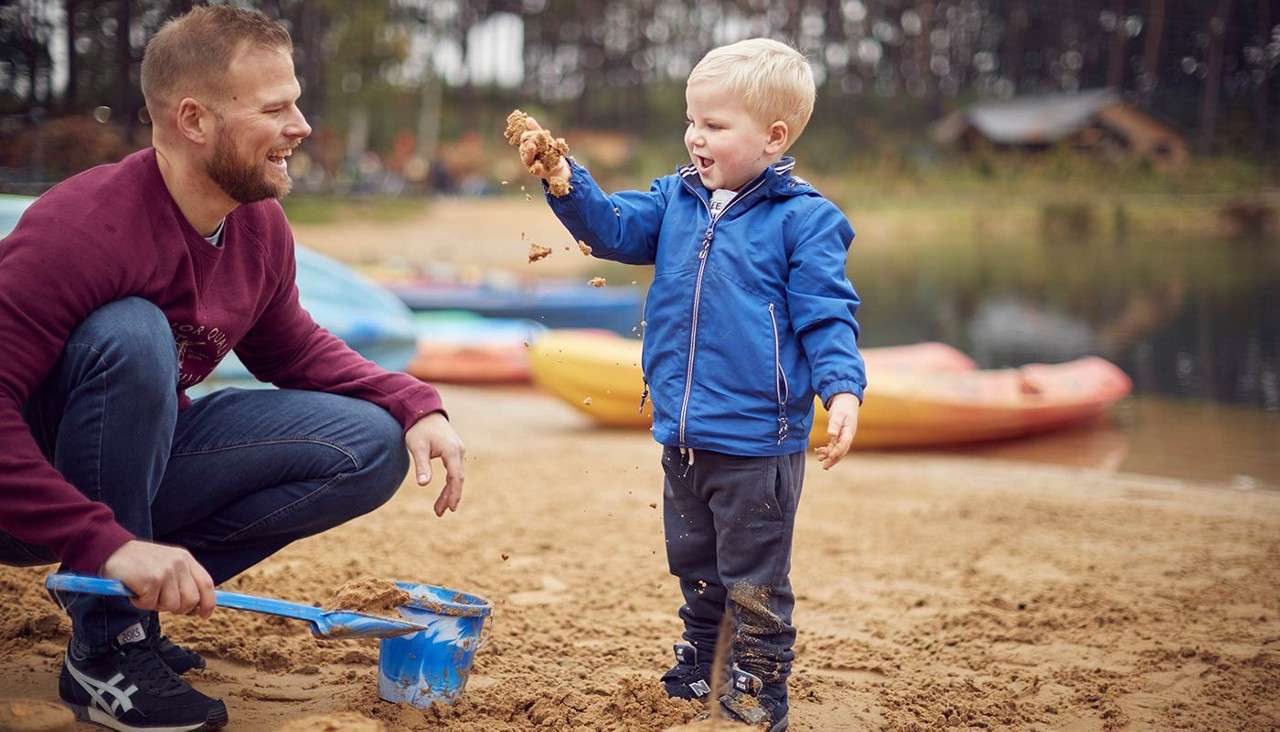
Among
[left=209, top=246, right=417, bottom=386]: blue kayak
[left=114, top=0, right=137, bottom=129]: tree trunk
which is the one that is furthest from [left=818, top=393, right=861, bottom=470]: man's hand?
[left=209, top=246, right=417, bottom=386]: blue kayak

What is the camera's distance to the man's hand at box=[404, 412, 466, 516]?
224 centimetres

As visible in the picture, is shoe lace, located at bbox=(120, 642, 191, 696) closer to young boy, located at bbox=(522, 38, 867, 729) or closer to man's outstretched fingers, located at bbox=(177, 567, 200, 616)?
man's outstretched fingers, located at bbox=(177, 567, 200, 616)

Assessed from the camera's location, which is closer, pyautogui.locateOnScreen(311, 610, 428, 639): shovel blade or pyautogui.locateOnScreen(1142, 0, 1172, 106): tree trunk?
pyautogui.locateOnScreen(311, 610, 428, 639): shovel blade

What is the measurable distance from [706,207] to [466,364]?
835 cm

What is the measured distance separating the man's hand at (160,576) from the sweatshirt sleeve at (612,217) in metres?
0.98

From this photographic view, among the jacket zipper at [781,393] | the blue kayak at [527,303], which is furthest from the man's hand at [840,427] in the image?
the blue kayak at [527,303]

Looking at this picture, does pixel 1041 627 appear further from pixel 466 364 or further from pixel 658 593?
pixel 466 364

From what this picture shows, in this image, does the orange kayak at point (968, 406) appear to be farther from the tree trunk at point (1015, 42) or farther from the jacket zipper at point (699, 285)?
the tree trunk at point (1015, 42)

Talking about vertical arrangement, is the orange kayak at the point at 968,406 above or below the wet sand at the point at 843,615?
below

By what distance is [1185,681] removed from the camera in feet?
8.88

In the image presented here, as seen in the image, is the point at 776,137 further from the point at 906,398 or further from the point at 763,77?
the point at 906,398

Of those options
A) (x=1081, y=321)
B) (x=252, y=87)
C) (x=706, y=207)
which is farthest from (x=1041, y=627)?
(x=1081, y=321)

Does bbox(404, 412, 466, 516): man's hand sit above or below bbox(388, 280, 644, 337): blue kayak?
above

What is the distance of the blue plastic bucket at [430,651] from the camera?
7.01ft
